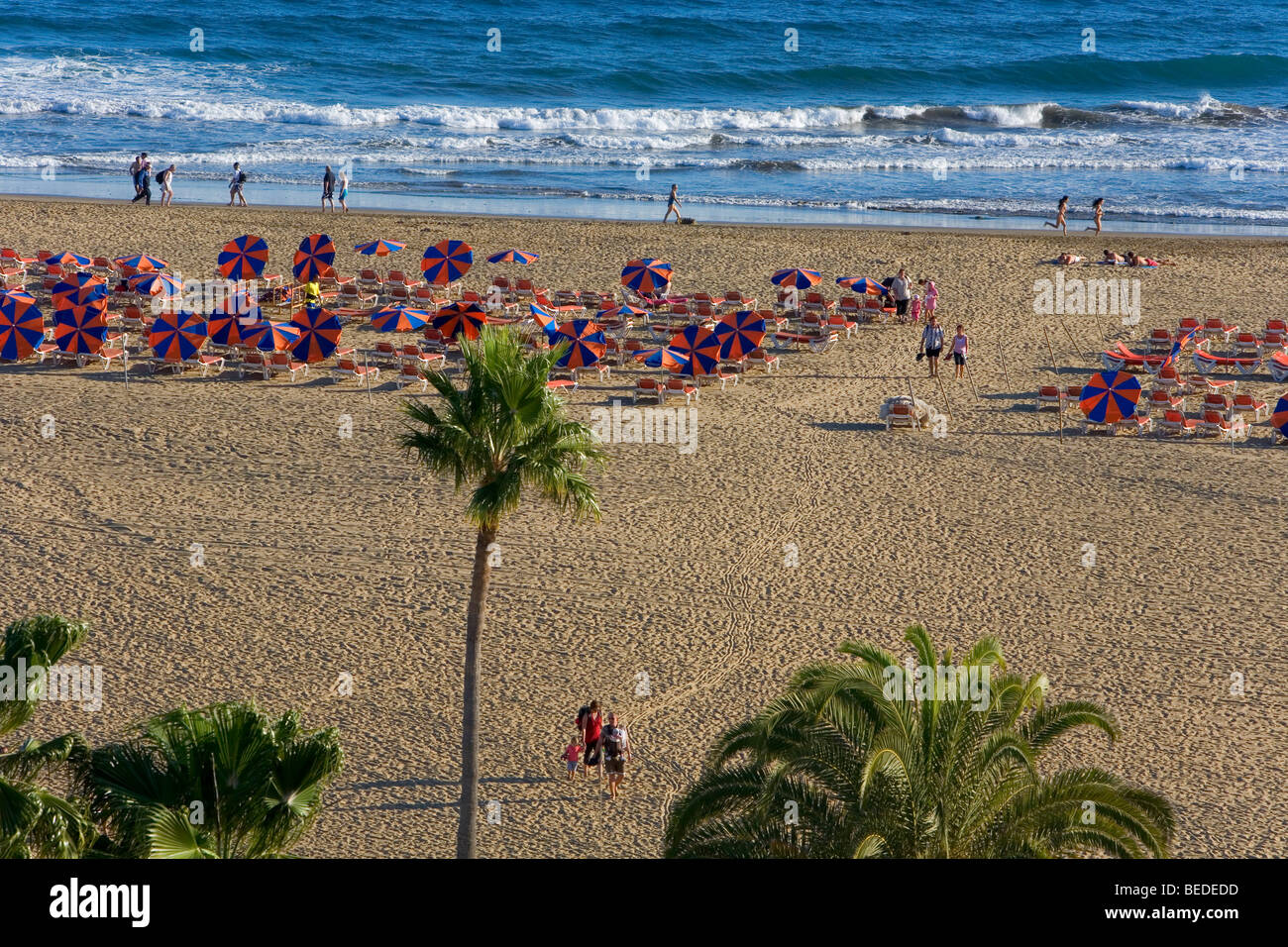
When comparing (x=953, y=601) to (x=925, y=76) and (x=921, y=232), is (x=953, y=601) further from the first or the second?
(x=925, y=76)

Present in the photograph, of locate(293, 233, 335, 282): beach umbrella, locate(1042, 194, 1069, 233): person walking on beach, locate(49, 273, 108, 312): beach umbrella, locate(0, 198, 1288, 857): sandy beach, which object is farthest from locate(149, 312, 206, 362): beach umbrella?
locate(1042, 194, 1069, 233): person walking on beach

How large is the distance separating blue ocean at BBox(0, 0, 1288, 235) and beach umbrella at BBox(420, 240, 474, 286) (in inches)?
397

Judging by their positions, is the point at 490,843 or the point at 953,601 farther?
the point at 953,601

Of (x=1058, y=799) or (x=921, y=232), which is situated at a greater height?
(x=921, y=232)

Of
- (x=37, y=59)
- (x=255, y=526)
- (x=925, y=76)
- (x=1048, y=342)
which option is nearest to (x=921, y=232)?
(x=1048, y=342)

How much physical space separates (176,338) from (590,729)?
13.5 metres

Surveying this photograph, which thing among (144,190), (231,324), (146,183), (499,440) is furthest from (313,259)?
(499,440)

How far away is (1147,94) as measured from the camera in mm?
57781

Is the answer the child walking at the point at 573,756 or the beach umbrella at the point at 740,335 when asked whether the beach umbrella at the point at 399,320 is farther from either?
the child walking at the point at 573,756

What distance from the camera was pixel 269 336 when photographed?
22.7 meters

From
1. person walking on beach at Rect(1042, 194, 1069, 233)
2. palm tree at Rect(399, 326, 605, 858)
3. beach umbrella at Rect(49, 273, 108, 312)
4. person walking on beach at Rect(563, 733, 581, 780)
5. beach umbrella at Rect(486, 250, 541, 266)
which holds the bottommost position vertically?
person walking on beach at Rect(563, 733, 581, 780)

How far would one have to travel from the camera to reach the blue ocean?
132 feet

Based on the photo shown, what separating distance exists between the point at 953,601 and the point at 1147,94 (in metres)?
48.6

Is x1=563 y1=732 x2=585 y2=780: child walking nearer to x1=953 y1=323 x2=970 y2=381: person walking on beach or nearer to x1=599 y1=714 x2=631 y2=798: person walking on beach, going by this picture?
x1=599 y1=714 x2=631 y2=798: person walking on beach
